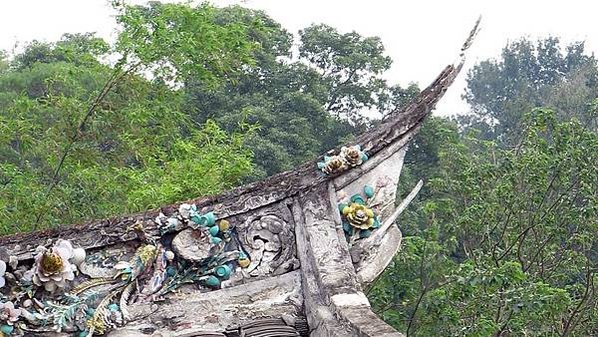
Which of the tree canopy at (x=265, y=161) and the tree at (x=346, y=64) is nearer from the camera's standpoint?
the tree canopy at (x=265, y=161)

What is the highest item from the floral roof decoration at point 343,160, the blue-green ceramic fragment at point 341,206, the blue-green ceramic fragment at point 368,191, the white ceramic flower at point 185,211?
the floral roof decoration at point 343,160

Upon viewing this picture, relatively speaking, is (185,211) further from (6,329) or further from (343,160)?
(6,329)

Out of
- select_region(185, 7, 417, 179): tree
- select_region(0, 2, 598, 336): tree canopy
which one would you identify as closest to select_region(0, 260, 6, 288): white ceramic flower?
select_region(0, 2, 598, 336): tree canopy

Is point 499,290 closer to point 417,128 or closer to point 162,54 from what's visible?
point 162,54

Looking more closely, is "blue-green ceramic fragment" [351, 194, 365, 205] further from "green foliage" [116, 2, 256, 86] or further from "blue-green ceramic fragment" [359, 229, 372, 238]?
"green foliage" [116, 2, 256, 86]

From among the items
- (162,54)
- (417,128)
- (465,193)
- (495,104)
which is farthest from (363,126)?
(495,104)

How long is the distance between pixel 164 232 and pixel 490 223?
27.4ft

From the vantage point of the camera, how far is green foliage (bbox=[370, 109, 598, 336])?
34.7 feet

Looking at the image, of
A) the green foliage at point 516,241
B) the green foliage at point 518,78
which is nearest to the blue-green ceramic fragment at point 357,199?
the green foliage at point 516,241

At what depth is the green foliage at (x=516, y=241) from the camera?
34.7 ft

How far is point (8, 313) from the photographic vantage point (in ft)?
11.4

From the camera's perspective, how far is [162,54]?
805 centimetres

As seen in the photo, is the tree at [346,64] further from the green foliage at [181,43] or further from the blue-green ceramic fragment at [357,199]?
the blue-green ceramic fragment at [357,199]

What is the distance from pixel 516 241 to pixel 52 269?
8.60 m
